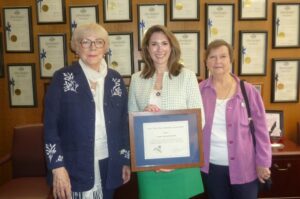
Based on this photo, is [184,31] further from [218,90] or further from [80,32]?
[80,32]

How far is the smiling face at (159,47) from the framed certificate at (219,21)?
1246 millimetres

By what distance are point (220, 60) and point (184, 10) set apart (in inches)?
44.4

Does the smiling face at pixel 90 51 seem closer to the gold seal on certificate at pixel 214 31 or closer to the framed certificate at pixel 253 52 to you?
the gold seal on certificate at pixel 214 31

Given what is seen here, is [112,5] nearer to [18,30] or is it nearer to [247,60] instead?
[18,30]

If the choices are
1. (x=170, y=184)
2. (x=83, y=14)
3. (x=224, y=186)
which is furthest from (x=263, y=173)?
(x=83, y=14)

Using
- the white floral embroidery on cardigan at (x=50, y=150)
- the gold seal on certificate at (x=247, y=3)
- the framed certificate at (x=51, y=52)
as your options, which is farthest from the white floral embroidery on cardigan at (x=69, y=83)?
the gold seal on certificate at (x=247, y=3)

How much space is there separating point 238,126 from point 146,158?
0.59 m

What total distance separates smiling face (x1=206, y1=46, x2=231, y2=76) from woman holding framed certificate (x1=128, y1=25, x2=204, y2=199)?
22 centimetres

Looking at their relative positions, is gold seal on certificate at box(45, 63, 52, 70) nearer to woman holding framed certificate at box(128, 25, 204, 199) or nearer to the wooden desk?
the wooden desk

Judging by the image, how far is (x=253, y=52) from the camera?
2924mm

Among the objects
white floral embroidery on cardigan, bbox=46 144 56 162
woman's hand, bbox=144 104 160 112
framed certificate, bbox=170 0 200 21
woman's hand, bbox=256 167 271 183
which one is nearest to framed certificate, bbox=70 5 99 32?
framed certificate, bbox=170 0 200 21

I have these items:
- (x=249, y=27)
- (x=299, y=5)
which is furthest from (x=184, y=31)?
(x=299, y=5)

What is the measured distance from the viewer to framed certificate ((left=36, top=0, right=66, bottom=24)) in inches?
112

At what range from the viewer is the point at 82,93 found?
5.48 feet
